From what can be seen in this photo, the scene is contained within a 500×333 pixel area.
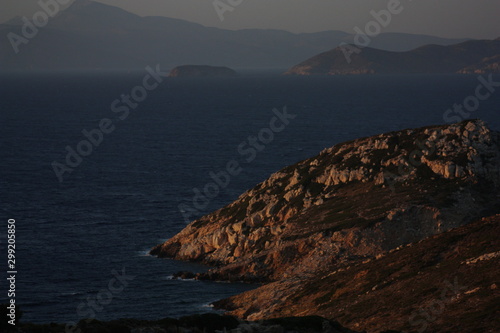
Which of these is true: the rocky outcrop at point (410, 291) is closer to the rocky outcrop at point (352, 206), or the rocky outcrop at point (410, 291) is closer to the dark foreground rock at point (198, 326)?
the rocky outcrop at point (352, 206)

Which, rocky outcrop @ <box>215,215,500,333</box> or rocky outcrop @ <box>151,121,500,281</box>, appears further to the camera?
rocky outcrop @ <box>151,121,500,281</box>

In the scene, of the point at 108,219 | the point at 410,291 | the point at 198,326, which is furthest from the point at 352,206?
the point at 198,326

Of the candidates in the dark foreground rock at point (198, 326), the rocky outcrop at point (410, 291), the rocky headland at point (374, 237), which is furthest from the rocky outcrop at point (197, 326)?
the rocky headland at point (374, 237)

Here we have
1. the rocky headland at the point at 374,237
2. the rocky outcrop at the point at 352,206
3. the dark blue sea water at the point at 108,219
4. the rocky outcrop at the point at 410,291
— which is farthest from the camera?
the rocky outcrop at the point at 352,206

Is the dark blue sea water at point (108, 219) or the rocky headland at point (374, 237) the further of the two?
the dark blue sea water at point (108, 219)

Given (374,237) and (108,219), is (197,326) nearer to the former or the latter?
(374,237)

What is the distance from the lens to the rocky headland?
59344 millimetres

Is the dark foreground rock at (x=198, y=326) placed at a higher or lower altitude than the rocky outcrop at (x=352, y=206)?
lower

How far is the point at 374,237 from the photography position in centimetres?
8519

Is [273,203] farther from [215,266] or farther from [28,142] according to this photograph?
[28,142]

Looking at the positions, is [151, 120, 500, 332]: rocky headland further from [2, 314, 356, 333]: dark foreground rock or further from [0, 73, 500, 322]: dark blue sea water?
[2, 314, 356, 333]: dark foreground rock

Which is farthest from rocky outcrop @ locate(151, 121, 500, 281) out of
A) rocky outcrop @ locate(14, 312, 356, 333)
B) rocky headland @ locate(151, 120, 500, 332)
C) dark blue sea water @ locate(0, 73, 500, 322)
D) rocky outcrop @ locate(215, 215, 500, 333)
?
rocky outcrop @ locate(14, 312, 356, 333)

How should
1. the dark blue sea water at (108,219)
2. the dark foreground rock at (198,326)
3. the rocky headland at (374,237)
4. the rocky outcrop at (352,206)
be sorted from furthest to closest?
1. the rocky outcrop at (352,206)
2. the dark blue sea water at (108,219)
3. the rocky headland at (374,237)
4. the dark foreground rock at (198,326)

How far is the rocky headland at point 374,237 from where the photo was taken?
59.3 m
